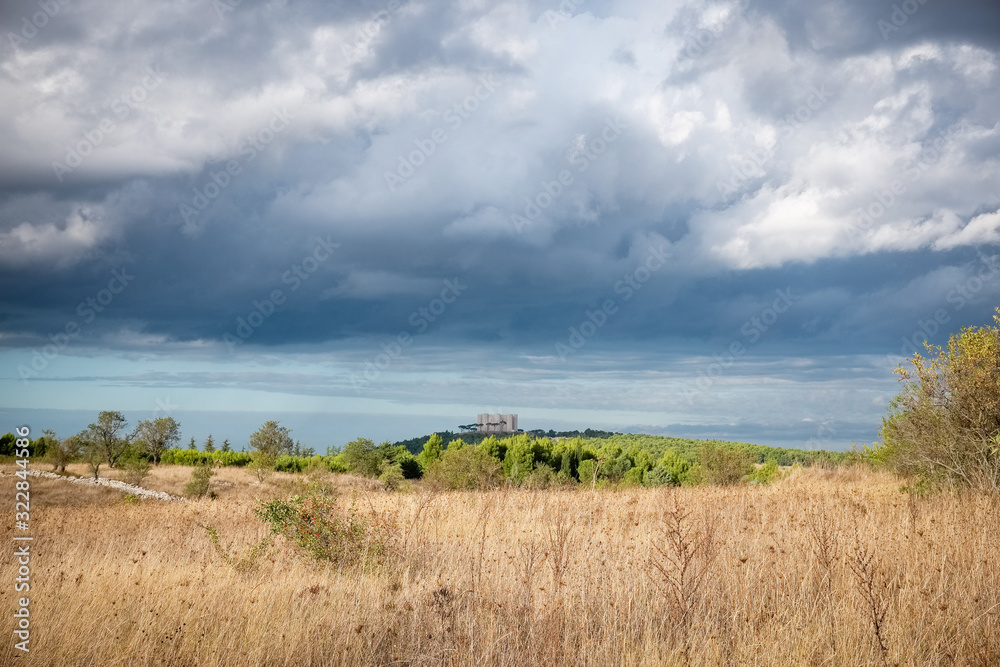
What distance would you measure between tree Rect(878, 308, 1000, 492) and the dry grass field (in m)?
3.79

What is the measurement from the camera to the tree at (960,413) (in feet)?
39.0

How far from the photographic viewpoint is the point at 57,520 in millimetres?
13688

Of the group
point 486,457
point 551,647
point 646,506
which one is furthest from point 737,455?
point 551,647

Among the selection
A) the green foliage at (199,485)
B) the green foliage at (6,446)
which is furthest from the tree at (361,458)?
the green foliage at (6,446)

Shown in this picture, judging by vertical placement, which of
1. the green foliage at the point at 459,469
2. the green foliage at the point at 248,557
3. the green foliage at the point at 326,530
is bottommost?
the green foliage at the point at 459,469

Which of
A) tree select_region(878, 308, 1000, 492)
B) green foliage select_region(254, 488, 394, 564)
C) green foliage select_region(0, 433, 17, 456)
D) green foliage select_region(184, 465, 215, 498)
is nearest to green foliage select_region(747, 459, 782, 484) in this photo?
tree select_region(878, 308, 1000, 492)

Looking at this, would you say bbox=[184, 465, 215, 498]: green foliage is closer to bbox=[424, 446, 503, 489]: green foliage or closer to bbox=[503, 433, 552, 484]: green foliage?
bbox=[424, 446, 503, 489]: green foliage

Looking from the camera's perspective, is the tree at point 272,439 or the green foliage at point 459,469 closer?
the green foliage at point 459,469

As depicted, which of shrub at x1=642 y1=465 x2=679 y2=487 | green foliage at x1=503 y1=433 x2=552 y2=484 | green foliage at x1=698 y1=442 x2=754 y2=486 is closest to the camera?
green foliage at x1=698 y1=442 x2=754 y2=486

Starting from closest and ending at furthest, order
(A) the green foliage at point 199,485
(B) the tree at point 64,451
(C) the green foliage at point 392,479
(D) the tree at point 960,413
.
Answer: (D) the tree at point 960,413
(A) the green foliage at point 199,485
(C) the green foliage at point 392,479
(B) the tree at point 64,451

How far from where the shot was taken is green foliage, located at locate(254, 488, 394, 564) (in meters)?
8.21

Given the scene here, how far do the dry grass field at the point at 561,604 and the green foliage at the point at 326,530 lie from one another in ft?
0.70

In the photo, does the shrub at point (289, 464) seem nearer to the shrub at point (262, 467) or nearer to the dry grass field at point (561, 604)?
the shrub at point (262, 467)

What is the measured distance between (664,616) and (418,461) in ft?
113
